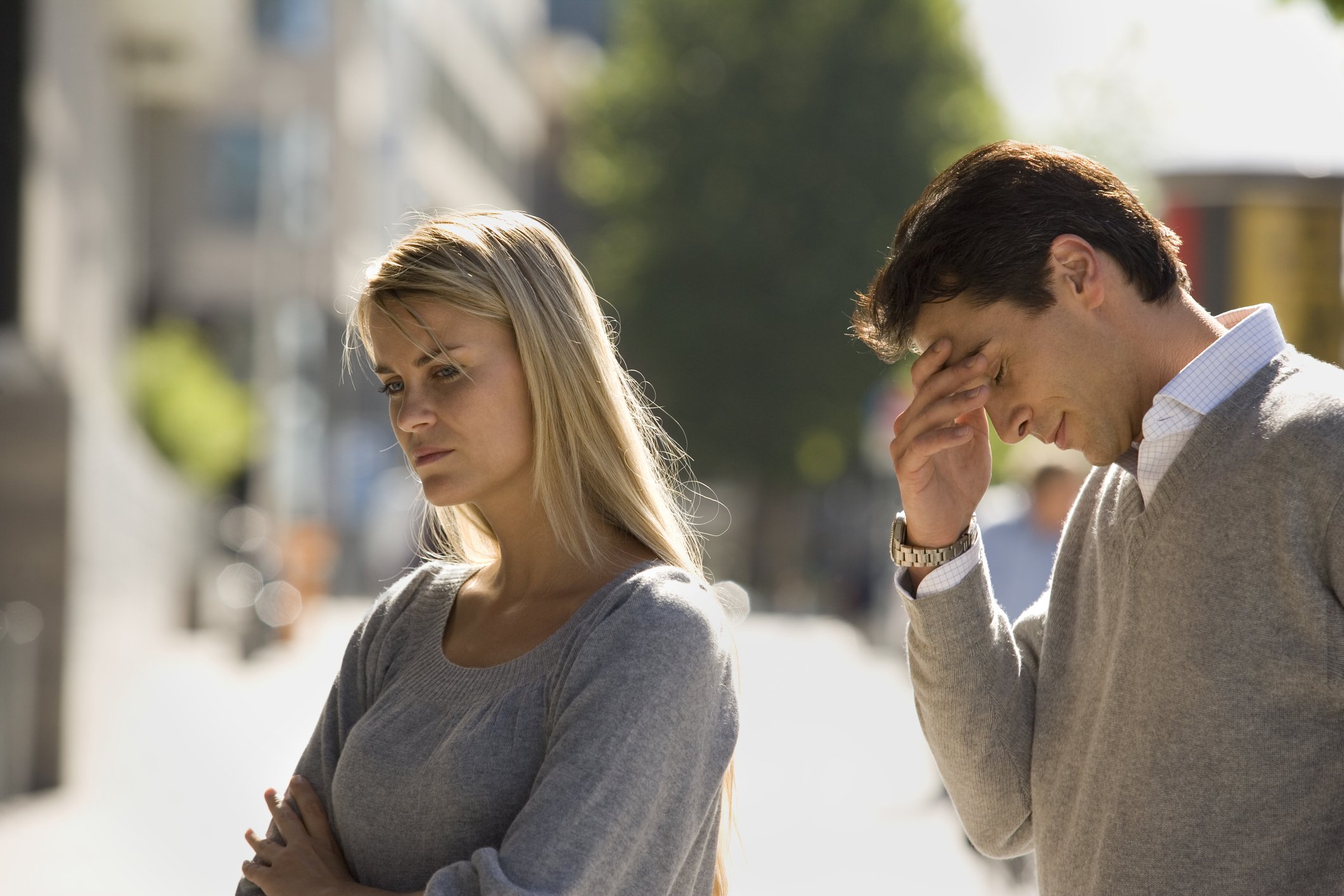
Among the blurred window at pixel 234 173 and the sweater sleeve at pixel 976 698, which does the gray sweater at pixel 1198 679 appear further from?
the blurred window at pixel 234 173

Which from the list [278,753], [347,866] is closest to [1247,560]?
[347,866]

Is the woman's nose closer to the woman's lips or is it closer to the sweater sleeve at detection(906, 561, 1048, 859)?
the woman's lips

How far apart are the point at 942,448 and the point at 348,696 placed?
108cm

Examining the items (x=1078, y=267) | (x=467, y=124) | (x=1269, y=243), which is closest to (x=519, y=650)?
(x=1078, y=267)

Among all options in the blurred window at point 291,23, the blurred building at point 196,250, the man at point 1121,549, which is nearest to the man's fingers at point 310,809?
the blurred building at point 196,250

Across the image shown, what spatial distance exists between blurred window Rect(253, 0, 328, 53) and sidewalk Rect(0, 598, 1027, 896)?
64.2 feet

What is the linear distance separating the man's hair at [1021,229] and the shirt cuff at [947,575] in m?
0.42

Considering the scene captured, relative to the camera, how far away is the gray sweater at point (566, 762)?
215 cm

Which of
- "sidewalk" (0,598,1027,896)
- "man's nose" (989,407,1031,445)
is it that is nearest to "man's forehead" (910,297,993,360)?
"man's nose" (989,407,1031,445)

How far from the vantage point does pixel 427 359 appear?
251cm

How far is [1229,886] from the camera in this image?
7.06 feet

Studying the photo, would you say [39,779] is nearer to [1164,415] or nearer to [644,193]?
[1164,415]

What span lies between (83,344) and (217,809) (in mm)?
5033

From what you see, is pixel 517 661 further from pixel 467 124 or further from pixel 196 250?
pixel 467 124
